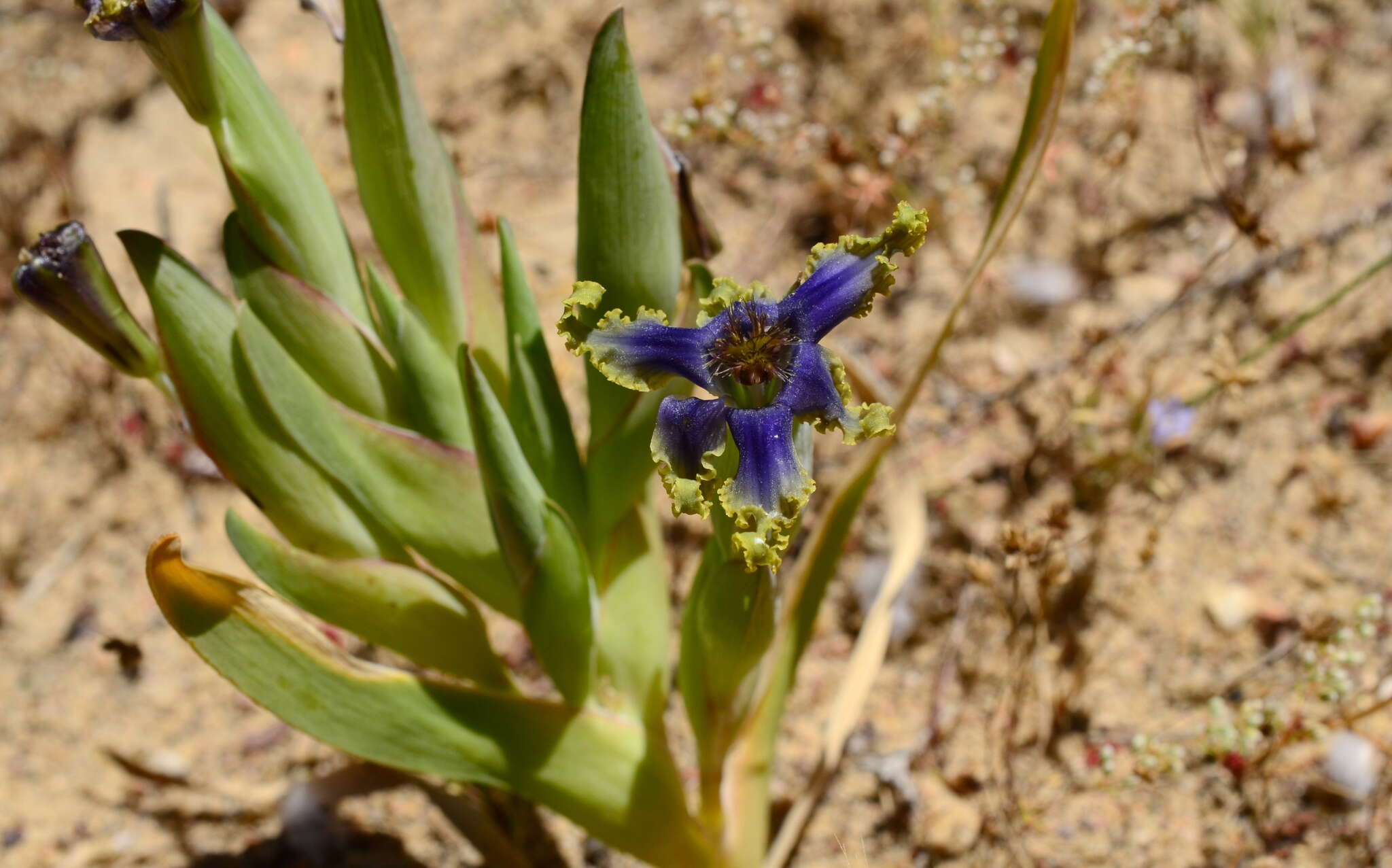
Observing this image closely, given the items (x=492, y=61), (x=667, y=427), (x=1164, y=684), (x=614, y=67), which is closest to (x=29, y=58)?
(x=492, y=61)

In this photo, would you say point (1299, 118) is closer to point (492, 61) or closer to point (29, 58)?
A: point (492, 61)

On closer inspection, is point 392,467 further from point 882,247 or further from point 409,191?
point 882,247

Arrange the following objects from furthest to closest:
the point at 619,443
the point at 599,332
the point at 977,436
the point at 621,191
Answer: the point at 977,436 < the point at 619,443 < the point at 621,191 < the point at 599,332

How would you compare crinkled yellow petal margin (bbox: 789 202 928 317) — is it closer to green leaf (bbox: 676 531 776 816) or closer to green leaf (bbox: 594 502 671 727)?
green leaf (bbox: 676 531 776 816)

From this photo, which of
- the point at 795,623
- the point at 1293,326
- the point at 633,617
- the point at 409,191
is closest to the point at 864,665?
the point at 795,623

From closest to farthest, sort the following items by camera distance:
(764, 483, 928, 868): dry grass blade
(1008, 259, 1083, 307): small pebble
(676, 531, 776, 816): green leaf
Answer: (676, 531, 776, 816): green leaf < (764, 483, 928, 868): dry grass blade < (1008, 259, 1083, 307): small pebble

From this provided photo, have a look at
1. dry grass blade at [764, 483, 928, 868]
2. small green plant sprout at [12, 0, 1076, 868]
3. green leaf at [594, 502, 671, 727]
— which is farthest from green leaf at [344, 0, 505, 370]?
dry grass blade at [764, 483, 928, 868]
